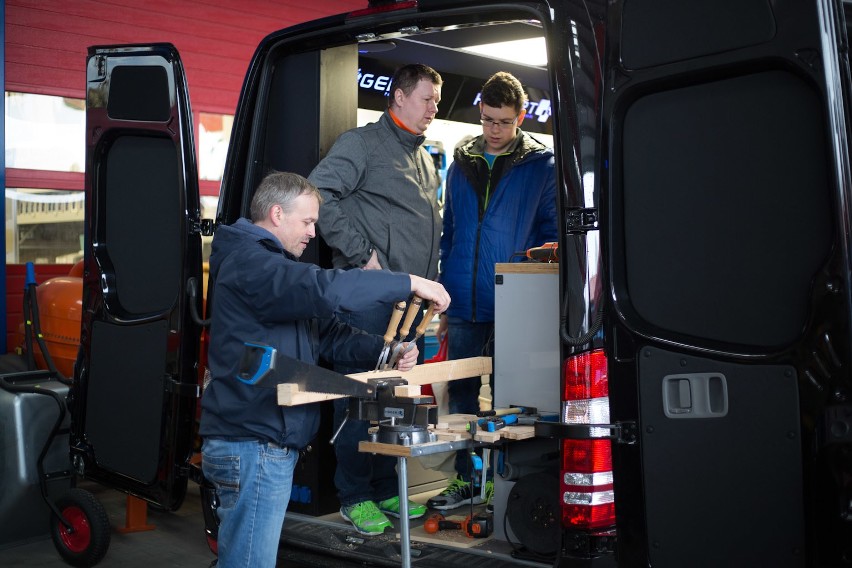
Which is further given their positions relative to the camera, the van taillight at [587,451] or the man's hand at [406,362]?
the man's hand at [406,362]

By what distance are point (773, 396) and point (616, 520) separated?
0.58 metres

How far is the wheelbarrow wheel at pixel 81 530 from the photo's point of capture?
4867 millimetres

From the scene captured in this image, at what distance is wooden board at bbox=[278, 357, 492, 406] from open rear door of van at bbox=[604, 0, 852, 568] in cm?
84

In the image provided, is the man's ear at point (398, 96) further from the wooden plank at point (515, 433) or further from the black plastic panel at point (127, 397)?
the wooden plank at point (515, 433)

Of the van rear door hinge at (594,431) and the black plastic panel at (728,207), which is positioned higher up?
the black plastic panel at (728,207)

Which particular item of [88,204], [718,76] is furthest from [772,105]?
[88,204]

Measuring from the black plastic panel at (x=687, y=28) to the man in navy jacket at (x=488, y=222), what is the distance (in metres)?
1.80

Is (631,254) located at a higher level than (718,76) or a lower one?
lower

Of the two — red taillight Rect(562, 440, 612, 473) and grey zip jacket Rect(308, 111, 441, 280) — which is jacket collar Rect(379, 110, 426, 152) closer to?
grey zip jacket Rect(308, 111, 441, 280)

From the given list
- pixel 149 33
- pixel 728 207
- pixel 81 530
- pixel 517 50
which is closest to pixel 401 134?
pixel 728 207

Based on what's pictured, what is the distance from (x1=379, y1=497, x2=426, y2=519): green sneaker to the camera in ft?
14.0

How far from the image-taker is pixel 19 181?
7621 millimetres

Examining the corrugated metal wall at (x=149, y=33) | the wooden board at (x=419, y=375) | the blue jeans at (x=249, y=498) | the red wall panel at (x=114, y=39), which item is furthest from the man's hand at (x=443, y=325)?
the corrugated metal wall at (x=149, y=33)

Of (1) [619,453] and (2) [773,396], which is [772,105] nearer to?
(2) [773,396]
